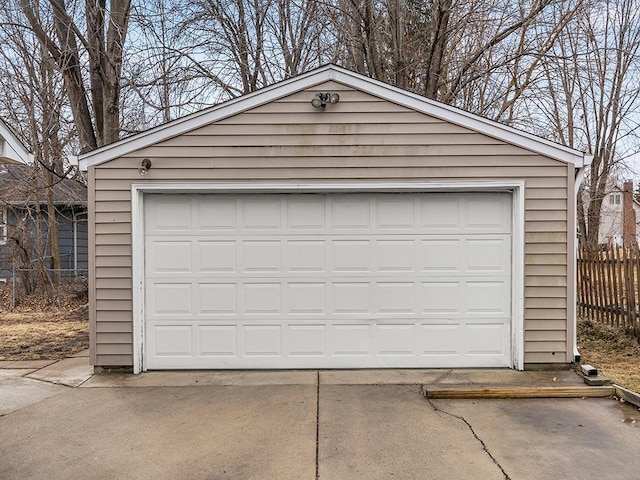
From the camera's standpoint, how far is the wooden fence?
7.35 m

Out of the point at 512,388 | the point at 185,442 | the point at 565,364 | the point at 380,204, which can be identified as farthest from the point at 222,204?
the point at 565,364

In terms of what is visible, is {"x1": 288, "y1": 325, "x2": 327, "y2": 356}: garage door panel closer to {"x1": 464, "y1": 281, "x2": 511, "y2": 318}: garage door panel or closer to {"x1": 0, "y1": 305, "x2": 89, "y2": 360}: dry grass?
{"x1": 464, "y1": 281, "x2": 511, "y2": 318}: garage door panel

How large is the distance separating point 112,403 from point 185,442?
4.51ft

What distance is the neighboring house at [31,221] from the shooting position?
41.4 ft

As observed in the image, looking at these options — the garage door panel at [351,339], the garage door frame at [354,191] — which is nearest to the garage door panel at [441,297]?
the garage door frame at [354,191]

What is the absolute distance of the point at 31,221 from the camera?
14.8 m

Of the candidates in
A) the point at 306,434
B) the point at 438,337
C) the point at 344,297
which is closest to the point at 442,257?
the point at 438,337

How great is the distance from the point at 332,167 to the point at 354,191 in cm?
39

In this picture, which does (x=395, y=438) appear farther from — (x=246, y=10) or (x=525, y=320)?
(x=246, y=10)

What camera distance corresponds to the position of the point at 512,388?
17.2 ft

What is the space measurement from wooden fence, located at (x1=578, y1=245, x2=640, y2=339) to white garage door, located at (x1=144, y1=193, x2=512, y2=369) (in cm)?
258

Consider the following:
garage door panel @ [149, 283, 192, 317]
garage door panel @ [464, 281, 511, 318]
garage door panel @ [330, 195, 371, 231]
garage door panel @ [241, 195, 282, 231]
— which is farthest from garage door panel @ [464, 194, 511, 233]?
garage door panel @ [149, 283, 192, 317]

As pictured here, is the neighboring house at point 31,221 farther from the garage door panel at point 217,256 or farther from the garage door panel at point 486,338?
the garage door panel at point 486,338

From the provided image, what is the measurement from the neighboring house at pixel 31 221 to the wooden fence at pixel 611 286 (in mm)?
9611
